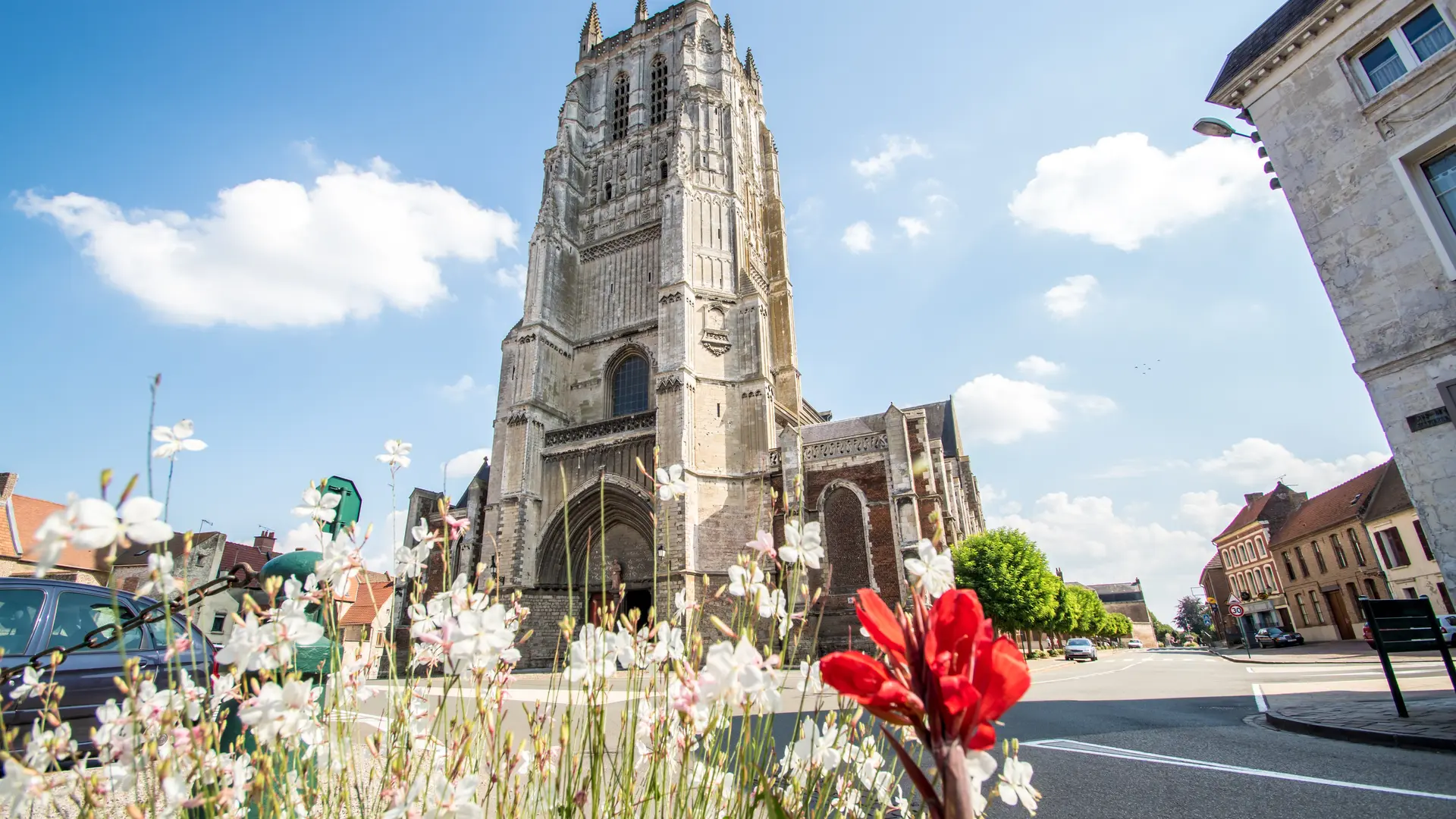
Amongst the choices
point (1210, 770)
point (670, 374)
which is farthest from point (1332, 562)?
point (1210, 770)

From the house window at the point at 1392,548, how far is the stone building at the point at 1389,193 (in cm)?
2393

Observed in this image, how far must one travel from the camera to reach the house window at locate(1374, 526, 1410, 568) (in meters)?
23.3

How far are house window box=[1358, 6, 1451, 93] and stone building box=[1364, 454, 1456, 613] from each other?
2132 cm

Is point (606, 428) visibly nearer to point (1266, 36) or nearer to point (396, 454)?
point (1266, 36)

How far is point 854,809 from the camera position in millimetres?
1871

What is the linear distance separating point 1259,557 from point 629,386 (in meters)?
40.1

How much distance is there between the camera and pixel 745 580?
184 cm

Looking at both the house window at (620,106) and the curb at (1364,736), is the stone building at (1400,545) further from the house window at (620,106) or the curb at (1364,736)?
the house window at (620,106)

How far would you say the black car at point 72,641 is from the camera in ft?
11.1

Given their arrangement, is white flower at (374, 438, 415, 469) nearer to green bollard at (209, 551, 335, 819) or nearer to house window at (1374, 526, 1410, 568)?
green bollard at (209, 551, 335, 819)

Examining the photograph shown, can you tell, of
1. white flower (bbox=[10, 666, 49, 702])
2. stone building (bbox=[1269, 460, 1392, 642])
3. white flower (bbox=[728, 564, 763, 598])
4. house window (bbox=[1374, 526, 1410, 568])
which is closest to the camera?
white flower (bbox=[10, 666, 49, 702])

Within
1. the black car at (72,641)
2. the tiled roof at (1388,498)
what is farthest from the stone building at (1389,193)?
the tiled roof at (1388,498)

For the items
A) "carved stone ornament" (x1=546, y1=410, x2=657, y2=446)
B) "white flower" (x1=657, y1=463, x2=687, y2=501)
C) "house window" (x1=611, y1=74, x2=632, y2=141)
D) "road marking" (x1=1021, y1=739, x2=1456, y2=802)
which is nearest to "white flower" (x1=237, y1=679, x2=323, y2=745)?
"white flower" (x1=657, y1=463, x2=687, y2=501)

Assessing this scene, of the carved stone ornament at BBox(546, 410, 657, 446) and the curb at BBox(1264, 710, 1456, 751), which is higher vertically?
the carved stone ornament at BBox(546, 410, 657, 446)
